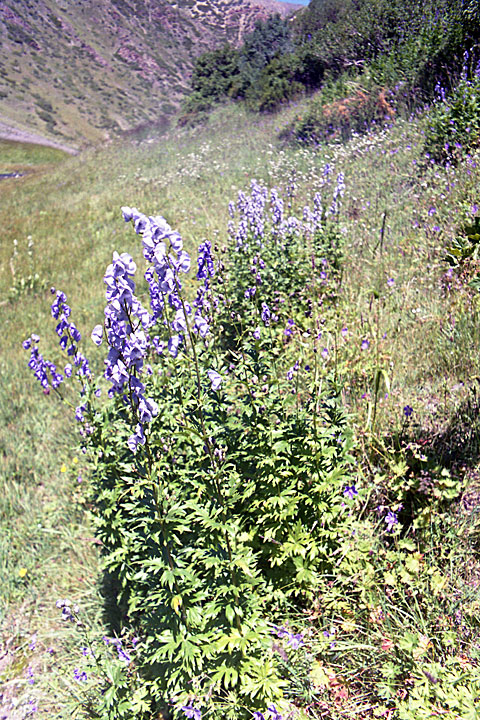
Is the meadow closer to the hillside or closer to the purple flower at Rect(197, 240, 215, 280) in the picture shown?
the purple flower at Rect(197, 240, 215, 280)

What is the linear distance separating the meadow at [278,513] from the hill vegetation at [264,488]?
0.05 ft

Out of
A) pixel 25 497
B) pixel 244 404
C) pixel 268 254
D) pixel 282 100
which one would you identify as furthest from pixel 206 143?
pixel 244 404

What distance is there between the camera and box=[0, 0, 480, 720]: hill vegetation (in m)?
1.90

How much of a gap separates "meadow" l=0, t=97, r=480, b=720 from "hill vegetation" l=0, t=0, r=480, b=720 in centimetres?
2

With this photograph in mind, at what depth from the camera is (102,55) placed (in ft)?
190

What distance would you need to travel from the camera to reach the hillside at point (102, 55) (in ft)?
163

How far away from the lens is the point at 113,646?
2514 millimetres

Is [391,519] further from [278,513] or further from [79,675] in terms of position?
[79,675]

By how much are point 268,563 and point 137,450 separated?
104 centimetres

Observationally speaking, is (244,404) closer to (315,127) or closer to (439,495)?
(439,495)

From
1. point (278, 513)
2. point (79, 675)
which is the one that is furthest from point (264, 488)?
point (79, 675)

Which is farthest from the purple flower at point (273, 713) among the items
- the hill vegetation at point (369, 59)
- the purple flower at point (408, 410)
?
the hill vegetation at point (369, 59)

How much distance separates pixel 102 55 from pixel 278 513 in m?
70.6

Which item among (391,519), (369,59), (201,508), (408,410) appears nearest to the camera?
(201,508)
